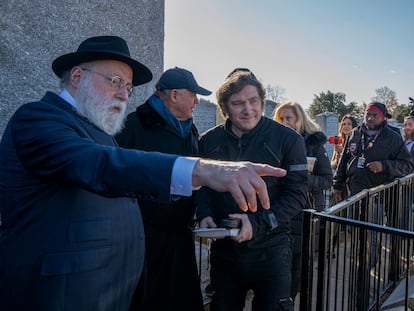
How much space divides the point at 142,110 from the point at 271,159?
102 centimetres

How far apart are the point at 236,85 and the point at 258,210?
80 cm

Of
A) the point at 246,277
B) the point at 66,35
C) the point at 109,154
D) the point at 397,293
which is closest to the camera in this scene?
the point at 109,154

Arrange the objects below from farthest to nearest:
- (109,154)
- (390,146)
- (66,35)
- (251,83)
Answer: (390,146), (66,35), (251,83), (109,154)

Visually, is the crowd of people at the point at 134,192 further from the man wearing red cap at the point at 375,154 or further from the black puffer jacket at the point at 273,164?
the man wearing red cap at the point at 375,154

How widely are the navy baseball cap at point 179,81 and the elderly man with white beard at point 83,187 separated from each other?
2.65 ft

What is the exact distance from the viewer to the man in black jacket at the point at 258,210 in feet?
6.66

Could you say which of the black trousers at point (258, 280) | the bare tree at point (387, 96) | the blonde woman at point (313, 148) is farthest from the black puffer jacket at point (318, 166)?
the bare tree at point (387, 96)

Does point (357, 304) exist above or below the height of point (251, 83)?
below

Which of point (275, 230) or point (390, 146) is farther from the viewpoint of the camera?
point (390, 146)

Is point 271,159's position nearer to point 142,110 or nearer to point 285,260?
point 285,260

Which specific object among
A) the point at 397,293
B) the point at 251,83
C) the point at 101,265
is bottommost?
the point at 397,293

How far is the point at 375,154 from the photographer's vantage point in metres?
4.39

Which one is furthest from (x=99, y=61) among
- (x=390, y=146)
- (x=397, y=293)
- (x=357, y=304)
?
(x=390, y=146)

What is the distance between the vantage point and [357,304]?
2.50 metres
